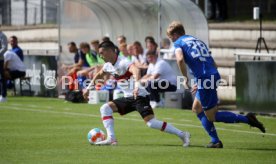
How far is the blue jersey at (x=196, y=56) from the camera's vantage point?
47.4 feet

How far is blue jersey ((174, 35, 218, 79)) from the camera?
47.4 feet

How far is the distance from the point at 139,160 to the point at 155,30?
15.2 meters

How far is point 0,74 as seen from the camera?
2725 cm

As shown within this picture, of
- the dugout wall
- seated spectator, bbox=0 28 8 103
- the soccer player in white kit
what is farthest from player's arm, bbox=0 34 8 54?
the soccer player in white kit

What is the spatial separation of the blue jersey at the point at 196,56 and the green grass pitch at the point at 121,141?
49.0 inches

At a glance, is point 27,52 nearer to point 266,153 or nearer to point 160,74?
point 160,74

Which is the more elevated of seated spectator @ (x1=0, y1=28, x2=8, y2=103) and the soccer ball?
seated spectator @ (x1=0, y1=28, x2=8, y2=103)

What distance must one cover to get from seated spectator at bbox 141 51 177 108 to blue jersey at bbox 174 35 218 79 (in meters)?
9.60

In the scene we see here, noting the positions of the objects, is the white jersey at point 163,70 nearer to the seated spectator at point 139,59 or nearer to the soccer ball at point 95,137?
the seated spectator at point 139,59

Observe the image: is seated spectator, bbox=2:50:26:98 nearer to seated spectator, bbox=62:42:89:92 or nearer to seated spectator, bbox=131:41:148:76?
seated spectator, bbox=62:42:89:92

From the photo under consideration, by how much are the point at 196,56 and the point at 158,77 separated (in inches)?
384

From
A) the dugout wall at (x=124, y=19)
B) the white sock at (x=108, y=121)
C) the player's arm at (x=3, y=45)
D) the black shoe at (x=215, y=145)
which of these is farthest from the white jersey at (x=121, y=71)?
the player's arm at (x=3, y=45)

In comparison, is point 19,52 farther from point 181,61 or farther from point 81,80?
point 181,61

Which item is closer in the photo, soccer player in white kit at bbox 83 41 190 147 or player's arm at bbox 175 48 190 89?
player's arm at bbox 175 48 190 89
